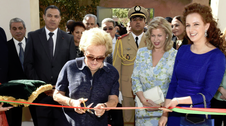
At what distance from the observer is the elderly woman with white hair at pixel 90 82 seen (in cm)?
201

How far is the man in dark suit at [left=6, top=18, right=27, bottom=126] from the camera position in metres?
3.52

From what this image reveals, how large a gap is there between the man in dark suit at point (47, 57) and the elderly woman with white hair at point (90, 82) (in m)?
1.46

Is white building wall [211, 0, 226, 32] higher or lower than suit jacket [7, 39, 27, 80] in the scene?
higher

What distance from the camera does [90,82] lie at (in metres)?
2.06

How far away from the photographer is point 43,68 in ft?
11.8

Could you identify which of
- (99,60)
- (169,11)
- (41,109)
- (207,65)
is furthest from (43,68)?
(169,11)

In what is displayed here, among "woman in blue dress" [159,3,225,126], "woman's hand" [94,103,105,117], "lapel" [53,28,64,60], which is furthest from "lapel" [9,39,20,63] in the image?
"woman in blue dress" [159,3,225,126]

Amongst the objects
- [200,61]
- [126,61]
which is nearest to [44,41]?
[126,61]

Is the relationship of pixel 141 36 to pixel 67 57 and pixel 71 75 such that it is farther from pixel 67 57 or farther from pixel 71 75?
pixel 71 75

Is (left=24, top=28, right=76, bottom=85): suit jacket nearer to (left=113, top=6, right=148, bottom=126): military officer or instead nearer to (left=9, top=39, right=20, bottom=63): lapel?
(left=9, top=39, right=20, bottom=63): lapel

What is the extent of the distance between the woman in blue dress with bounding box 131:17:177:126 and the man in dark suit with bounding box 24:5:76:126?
1269 mm

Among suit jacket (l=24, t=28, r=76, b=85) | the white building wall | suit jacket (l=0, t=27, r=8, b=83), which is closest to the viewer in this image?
suit jacket (l=0, t=27, r=8, b=83)

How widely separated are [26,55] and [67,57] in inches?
25.0

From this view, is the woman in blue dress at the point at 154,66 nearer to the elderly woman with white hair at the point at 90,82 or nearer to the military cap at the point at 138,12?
the elderly woman with white hair at the point at 90,82
